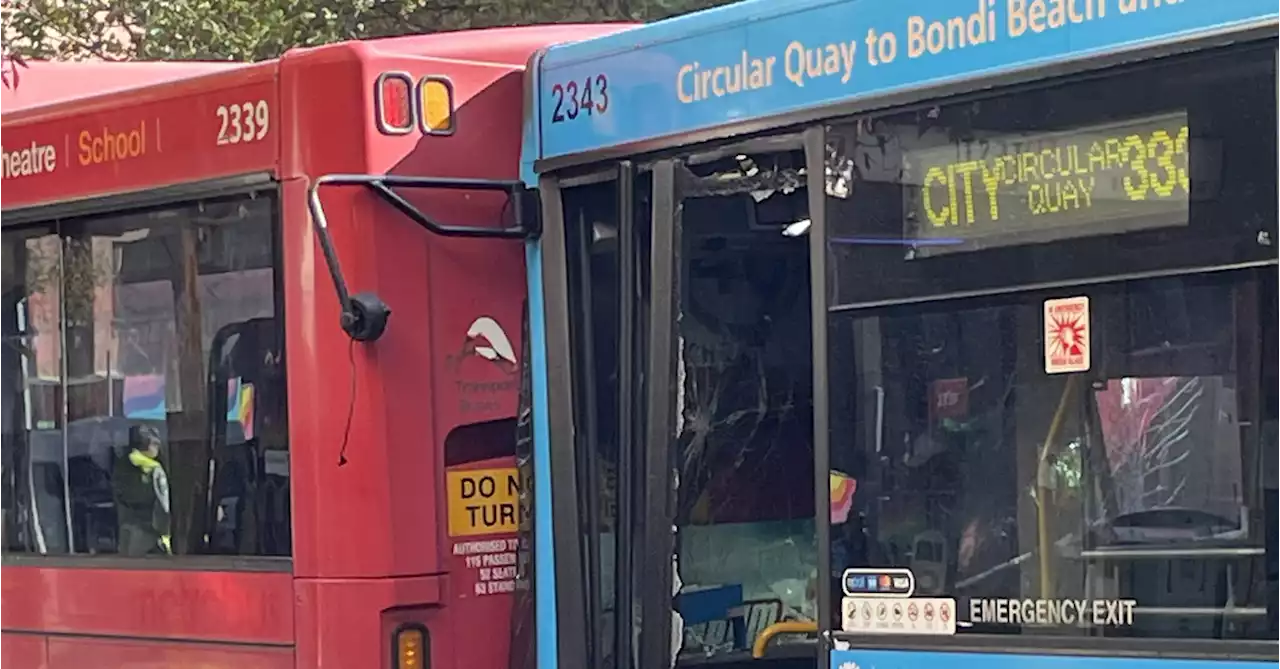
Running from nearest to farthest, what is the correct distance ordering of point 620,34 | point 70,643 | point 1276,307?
point 1276,307 < point 620,34 < point 70,643

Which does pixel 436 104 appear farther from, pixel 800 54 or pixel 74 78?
pixel 74 78

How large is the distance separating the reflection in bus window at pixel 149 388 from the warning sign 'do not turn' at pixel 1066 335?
2088 mm

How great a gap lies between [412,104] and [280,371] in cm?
75

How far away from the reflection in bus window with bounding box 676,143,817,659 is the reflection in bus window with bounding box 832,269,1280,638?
2.49ft

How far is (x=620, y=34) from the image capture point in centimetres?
448

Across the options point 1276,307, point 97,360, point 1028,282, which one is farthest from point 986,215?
point 97,360

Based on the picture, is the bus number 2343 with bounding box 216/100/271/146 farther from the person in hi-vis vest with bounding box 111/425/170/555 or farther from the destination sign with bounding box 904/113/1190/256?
the destination sign with bounding box 904/113/1190/256

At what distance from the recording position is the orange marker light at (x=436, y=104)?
4742mm

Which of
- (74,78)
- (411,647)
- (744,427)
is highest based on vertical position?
(74,78)

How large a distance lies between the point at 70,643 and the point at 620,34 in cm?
232

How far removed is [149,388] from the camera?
5.17 metres

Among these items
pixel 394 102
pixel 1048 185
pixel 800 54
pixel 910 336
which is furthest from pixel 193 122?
pixel 1048 185

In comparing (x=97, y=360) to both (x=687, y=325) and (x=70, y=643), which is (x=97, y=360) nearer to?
(x=70, y=643)

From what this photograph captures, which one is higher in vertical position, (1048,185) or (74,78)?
(74,78)
